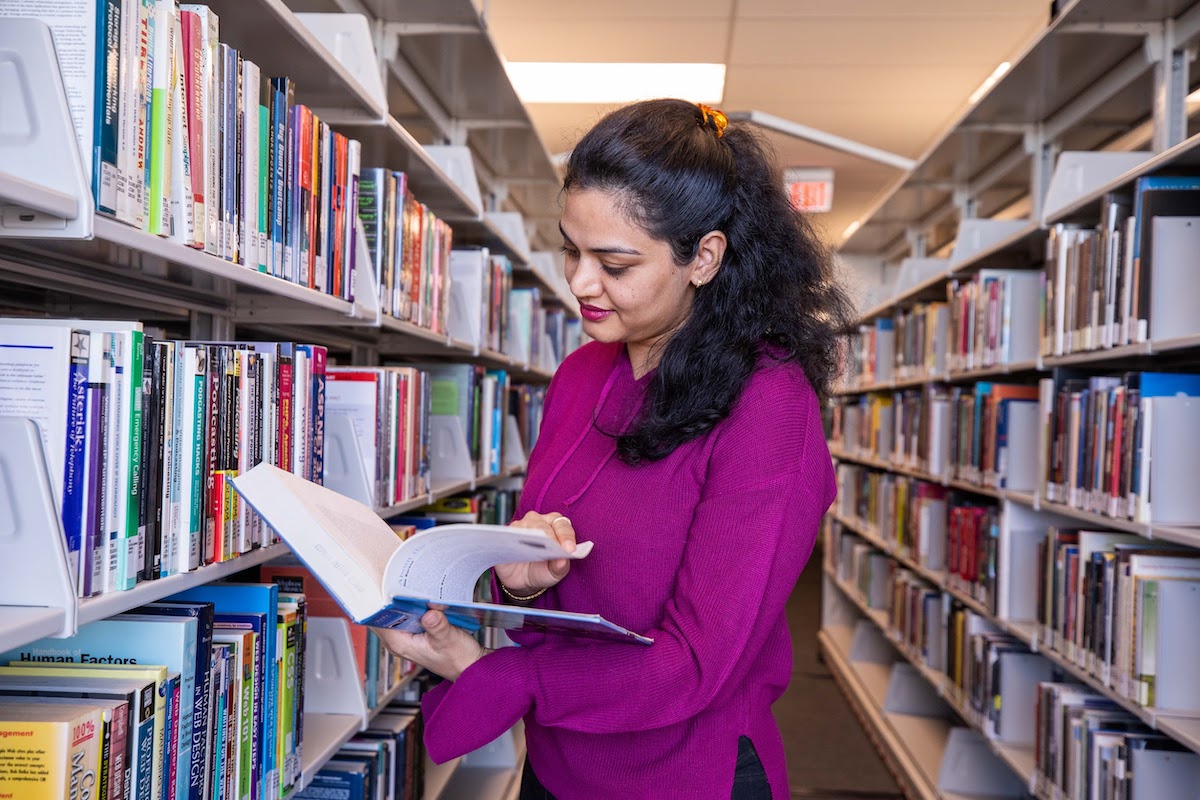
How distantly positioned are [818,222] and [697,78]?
3.67m

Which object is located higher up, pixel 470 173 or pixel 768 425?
pixel 470 173

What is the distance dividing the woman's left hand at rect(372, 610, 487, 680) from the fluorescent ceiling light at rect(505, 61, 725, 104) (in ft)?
13.0

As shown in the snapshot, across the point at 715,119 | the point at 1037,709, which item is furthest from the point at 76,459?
the point at 1037,709

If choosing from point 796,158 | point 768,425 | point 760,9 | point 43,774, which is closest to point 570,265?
point 768,425

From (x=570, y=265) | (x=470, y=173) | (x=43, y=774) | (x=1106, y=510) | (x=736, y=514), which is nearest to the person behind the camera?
(x=43, y=774)

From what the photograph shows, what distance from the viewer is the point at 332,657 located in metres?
1.91

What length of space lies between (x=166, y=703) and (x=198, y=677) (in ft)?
0.27

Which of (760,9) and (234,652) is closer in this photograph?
(234,652)

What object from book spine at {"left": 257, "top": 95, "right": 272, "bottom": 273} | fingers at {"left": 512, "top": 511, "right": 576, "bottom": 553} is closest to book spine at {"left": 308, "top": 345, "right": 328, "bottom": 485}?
book spine at {"left": 257, "top": 95, "right": 272, "bottom": 273}

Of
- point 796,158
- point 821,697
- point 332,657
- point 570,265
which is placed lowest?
point 821,697

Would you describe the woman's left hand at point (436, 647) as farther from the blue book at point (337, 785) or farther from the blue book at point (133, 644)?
the blue book at point (337, 785)

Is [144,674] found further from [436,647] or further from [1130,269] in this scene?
[1130,269]

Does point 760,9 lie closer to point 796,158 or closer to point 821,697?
point 796,158

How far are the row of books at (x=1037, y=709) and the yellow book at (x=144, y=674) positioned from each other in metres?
1.90
